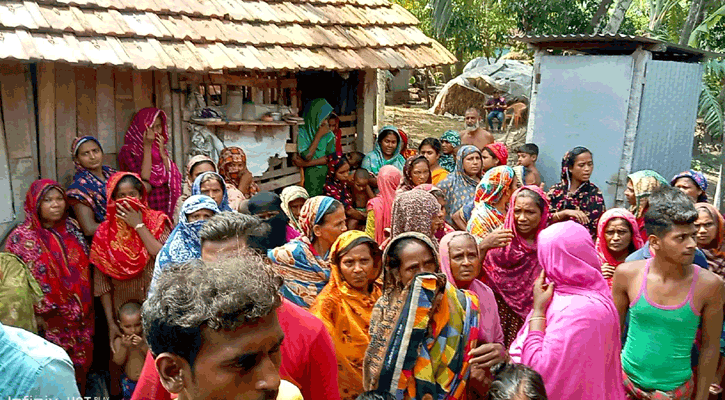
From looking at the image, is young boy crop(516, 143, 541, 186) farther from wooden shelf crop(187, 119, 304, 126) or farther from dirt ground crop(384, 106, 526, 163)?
dirt ground crop(384, 106, 526, 163)

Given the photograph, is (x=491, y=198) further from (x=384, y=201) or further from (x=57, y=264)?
(x=57, y=264)

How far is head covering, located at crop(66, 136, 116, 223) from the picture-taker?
439 cm

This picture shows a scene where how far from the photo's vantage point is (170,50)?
4.99 meters

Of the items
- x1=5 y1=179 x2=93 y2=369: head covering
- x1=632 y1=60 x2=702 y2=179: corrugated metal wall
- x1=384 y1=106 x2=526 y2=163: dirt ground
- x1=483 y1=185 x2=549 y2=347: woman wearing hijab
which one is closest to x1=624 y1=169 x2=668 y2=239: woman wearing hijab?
x1=483 y1=185 x2=549 y2=347: woman wearing hijab

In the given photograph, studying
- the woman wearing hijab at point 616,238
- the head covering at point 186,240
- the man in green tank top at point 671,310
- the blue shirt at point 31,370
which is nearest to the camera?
the blue shirt at point 31,370

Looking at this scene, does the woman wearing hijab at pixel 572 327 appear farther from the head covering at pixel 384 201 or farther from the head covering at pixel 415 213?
the head covering at pixel 384 201

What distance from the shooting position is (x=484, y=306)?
3.18 metres

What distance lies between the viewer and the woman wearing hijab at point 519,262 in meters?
4.00

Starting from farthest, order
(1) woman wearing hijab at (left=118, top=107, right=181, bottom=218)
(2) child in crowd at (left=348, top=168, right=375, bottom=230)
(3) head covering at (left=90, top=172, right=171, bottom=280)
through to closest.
A: (2) child in crowd at (left=348, top=168, right=375, bottom=230), (1) woman wearing hijab at (left=118, top=107, right=181, bottom=218), (3) head covering at (left=90, top=172, right=171, bottom=280)

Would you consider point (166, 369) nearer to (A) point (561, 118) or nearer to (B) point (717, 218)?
(B) point (717, 218)

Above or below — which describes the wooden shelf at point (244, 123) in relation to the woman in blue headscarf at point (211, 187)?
above

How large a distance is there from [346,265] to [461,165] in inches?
121

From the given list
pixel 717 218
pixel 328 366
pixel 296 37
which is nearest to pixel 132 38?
pixel 296 37

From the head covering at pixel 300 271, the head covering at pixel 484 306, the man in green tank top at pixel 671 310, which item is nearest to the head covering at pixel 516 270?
the head covering at pixel 484 306
